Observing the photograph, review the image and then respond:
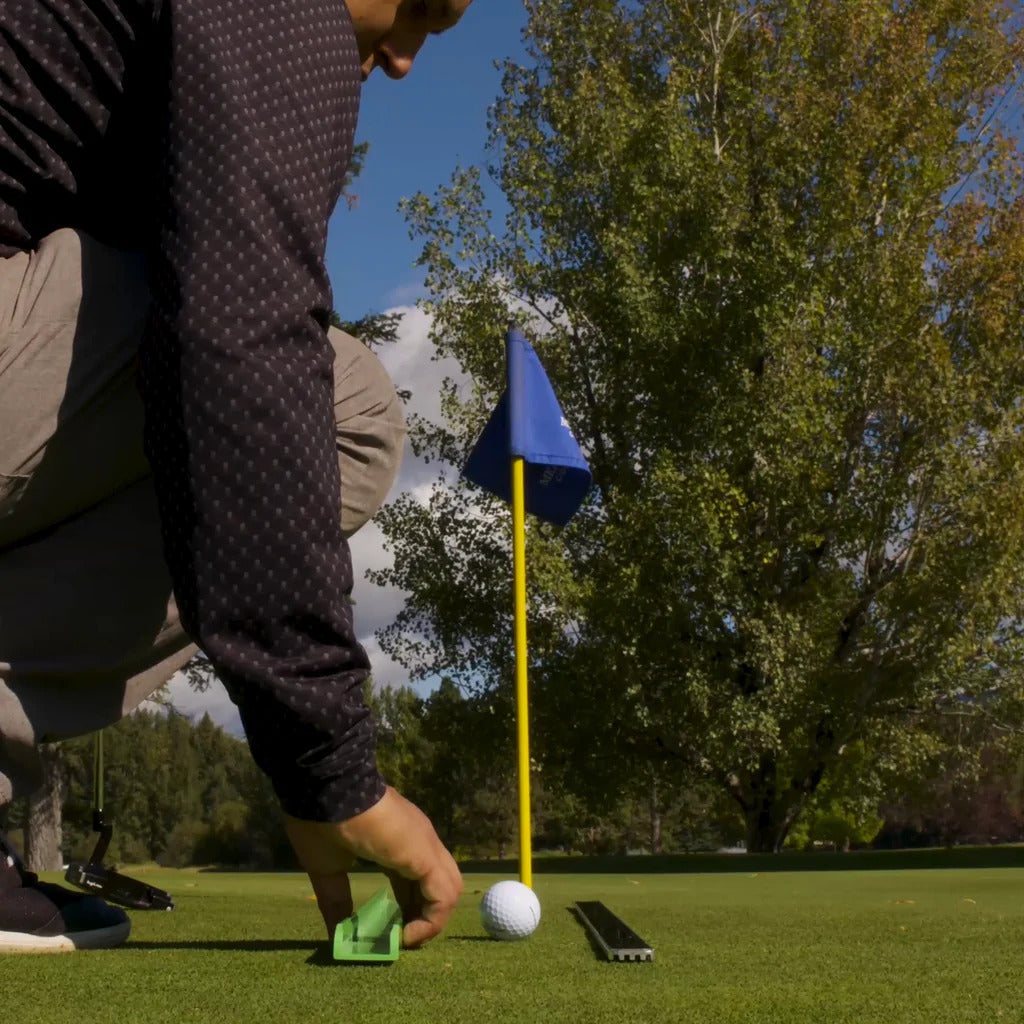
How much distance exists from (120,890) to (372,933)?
1.95 meters

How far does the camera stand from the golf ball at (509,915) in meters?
2.85

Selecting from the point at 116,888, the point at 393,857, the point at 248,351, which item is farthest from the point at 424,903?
the point at 116,888

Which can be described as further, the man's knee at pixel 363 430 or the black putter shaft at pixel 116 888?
the black putter shaft at pixel 116 888

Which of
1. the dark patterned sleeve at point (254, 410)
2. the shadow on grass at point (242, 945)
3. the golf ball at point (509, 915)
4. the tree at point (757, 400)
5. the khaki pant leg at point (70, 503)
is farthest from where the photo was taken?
the tree at point (757, 400)

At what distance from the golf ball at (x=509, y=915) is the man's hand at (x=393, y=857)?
110 centimetres

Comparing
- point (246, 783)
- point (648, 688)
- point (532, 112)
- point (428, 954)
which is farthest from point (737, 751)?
point (246, 783)

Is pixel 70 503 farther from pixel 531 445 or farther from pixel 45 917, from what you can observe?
pixel 531 445

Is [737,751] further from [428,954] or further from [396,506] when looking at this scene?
[428,954]

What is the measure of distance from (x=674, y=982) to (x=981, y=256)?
20224 millimetres

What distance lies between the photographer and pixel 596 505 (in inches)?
820

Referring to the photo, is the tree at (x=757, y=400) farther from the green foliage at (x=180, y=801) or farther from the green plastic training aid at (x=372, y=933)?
the green foliage at (x=180, y=801)

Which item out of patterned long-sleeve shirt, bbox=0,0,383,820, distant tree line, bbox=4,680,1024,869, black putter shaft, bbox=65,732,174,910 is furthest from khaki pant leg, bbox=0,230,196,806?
distant tree line, bbox=4,680,1024,869

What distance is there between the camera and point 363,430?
6.46 feet

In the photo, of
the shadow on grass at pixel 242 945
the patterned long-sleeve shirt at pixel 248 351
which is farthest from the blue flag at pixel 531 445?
the patterned long-sleeve shirt at pixel 248 351
